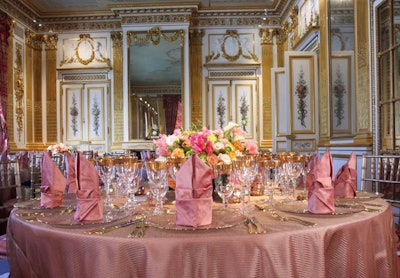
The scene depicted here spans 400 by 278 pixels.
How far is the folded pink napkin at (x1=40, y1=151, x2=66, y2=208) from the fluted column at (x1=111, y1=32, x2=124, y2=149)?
6450mm

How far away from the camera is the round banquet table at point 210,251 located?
1.05 m

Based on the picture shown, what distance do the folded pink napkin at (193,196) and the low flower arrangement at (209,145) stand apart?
529 millimetres

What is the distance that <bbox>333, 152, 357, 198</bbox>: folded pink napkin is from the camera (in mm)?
1799

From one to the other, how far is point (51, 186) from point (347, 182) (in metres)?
1.37

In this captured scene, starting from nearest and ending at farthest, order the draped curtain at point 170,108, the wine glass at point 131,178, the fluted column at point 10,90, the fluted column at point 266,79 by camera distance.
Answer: the wine glass at point 131,178
the fluted column at point 10,90
the draped curtain at point 170,108
the fluted column at point 266,79

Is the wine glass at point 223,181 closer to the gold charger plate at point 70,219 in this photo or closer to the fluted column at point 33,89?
the gold charger plate at point 70,219

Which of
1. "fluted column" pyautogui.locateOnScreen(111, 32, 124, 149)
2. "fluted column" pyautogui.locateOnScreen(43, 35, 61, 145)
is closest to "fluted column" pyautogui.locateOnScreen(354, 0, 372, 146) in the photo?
"fluted column" pyautogui.locateOnScreen(111, 32, 124, 149)

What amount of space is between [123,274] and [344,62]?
4.27 metres

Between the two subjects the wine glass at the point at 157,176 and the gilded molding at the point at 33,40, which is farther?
the gilded molding at the point at 33,40

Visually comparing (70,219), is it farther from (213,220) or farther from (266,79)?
(266,79)

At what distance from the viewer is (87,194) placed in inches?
52.2

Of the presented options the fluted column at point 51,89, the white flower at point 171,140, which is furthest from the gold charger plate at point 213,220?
the fluted column at point 51,89

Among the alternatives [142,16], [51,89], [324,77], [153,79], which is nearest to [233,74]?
[153,79]

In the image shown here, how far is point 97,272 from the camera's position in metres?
1.08
